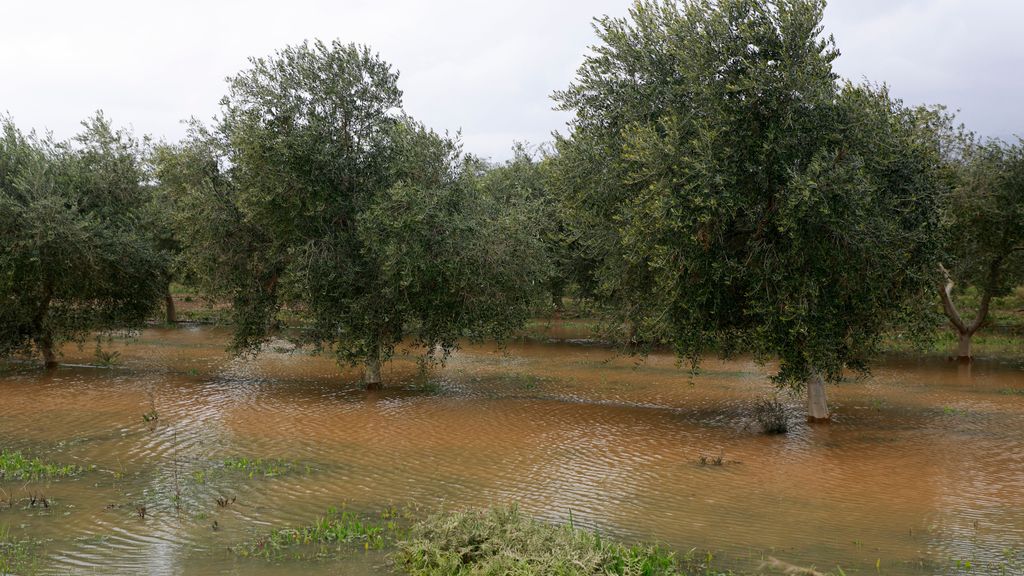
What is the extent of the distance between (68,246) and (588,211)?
686 inches

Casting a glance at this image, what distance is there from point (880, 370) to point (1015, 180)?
912cm

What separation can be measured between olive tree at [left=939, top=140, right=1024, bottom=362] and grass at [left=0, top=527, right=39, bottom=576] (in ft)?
95.8

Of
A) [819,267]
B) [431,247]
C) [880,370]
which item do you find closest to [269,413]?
[431,247]

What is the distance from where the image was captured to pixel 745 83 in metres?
17.8

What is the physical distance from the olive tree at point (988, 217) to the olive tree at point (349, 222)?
17900 mm

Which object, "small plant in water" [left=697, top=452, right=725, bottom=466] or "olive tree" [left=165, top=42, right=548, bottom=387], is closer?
"small plant in water" [left=697, top=452, right=725, bottom=466]

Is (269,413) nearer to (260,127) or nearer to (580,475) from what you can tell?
(260,127)

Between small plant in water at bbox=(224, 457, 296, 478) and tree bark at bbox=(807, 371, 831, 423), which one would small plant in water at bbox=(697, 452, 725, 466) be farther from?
small plant in water at bbox=(224, 457, 296, 478)

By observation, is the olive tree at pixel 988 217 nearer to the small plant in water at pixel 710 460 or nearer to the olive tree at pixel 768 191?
the olive tree at pixel 768 191

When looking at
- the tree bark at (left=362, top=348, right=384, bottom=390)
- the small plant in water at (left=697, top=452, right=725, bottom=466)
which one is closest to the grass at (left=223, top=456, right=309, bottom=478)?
the small plant in water at (left=697, top=452, right=725, bottom=466)

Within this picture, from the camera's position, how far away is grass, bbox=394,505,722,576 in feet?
29.6

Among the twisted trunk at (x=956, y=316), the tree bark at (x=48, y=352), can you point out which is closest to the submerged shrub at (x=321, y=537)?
the tree bark at (x=48, y=352)

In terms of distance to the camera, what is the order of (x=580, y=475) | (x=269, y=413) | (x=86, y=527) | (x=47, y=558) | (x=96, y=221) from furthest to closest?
(x=96, y=221), (x=269, y=413), (x=580, y=475), (x=86, y=527), (x=47, y=558)

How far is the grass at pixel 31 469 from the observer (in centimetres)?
1495
